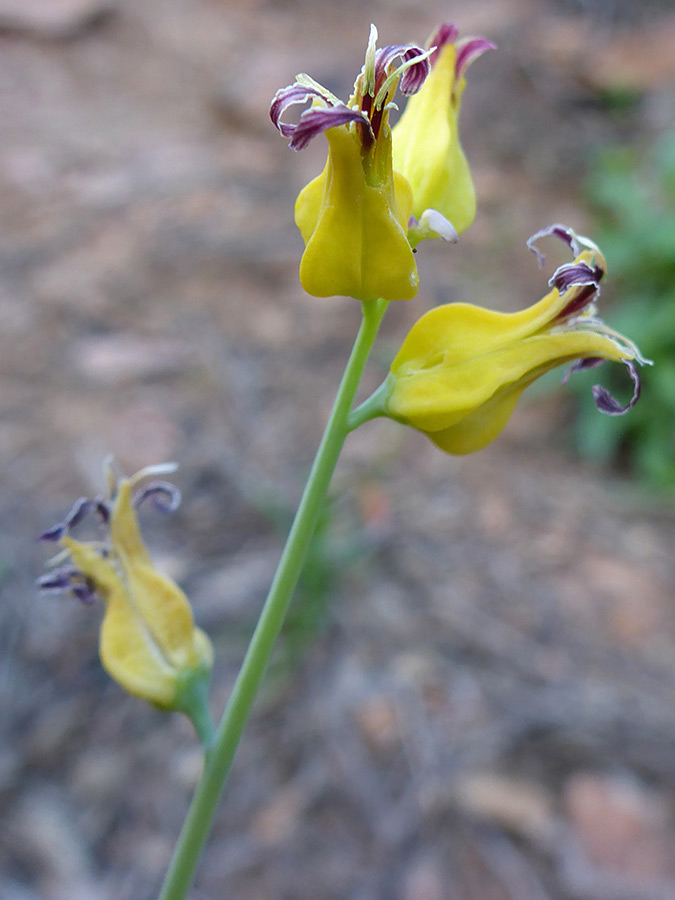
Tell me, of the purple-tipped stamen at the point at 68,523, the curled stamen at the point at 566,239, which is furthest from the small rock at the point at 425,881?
the curled stamen at the point at 566,239

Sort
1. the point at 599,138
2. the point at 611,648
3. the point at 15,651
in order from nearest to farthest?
the point at 15,651 < the point at 611,648 < the point at 599,138

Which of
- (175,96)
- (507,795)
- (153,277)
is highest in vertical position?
(175,96)

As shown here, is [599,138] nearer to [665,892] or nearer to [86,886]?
[665,892]

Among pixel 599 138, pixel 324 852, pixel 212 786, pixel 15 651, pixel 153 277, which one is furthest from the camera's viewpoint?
pixel 599 138

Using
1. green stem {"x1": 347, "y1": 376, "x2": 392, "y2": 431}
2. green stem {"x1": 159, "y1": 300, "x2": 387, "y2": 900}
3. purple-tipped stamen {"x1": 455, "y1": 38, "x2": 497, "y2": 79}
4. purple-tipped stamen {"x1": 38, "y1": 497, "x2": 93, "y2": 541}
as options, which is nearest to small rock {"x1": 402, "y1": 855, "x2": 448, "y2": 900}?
green stem {"x1": 159, "y1": 300, "x2": 387, "y2": 900}

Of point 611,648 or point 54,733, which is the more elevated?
point 54,733

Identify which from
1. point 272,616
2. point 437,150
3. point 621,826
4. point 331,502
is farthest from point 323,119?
point 621,826

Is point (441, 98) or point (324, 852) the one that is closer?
point (441, 98)

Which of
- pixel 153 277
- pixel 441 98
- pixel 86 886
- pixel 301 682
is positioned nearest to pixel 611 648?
pixel 301 682
